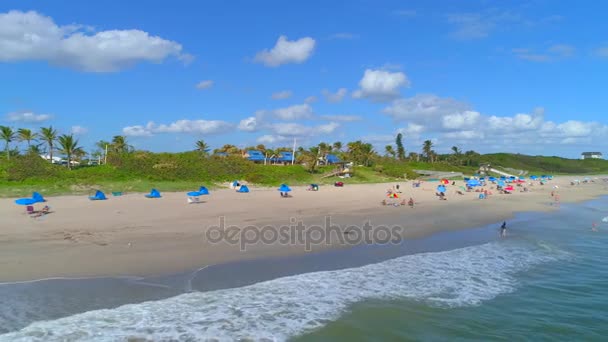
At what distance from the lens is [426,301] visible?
36.2 ft

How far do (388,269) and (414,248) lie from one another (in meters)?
4.31

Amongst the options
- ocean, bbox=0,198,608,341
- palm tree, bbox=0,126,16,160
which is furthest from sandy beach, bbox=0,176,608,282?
palm tree, bbox=0,126,16,160

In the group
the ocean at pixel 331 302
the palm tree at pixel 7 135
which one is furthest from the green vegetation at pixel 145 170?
the ocean at pixel 331 302

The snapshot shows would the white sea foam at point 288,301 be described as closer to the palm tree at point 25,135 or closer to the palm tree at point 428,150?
→ the palm tree at point 25,135

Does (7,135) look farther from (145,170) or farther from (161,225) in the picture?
(161,225)

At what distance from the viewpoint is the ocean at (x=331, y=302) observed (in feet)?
28.7

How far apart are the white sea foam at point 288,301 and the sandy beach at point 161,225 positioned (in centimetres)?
302

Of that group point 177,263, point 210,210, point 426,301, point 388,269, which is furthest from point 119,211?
point 426,301

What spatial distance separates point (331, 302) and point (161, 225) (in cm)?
1210

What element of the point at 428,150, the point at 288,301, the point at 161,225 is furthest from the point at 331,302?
the point at 428,150

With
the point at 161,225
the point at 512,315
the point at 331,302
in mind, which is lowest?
the point at 512,315

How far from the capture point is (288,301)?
10609 millimetres

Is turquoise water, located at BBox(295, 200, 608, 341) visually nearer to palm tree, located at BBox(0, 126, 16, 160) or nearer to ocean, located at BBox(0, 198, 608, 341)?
ocean, located at BBox(0, 198, 608, 341)

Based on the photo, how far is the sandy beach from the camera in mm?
12938
